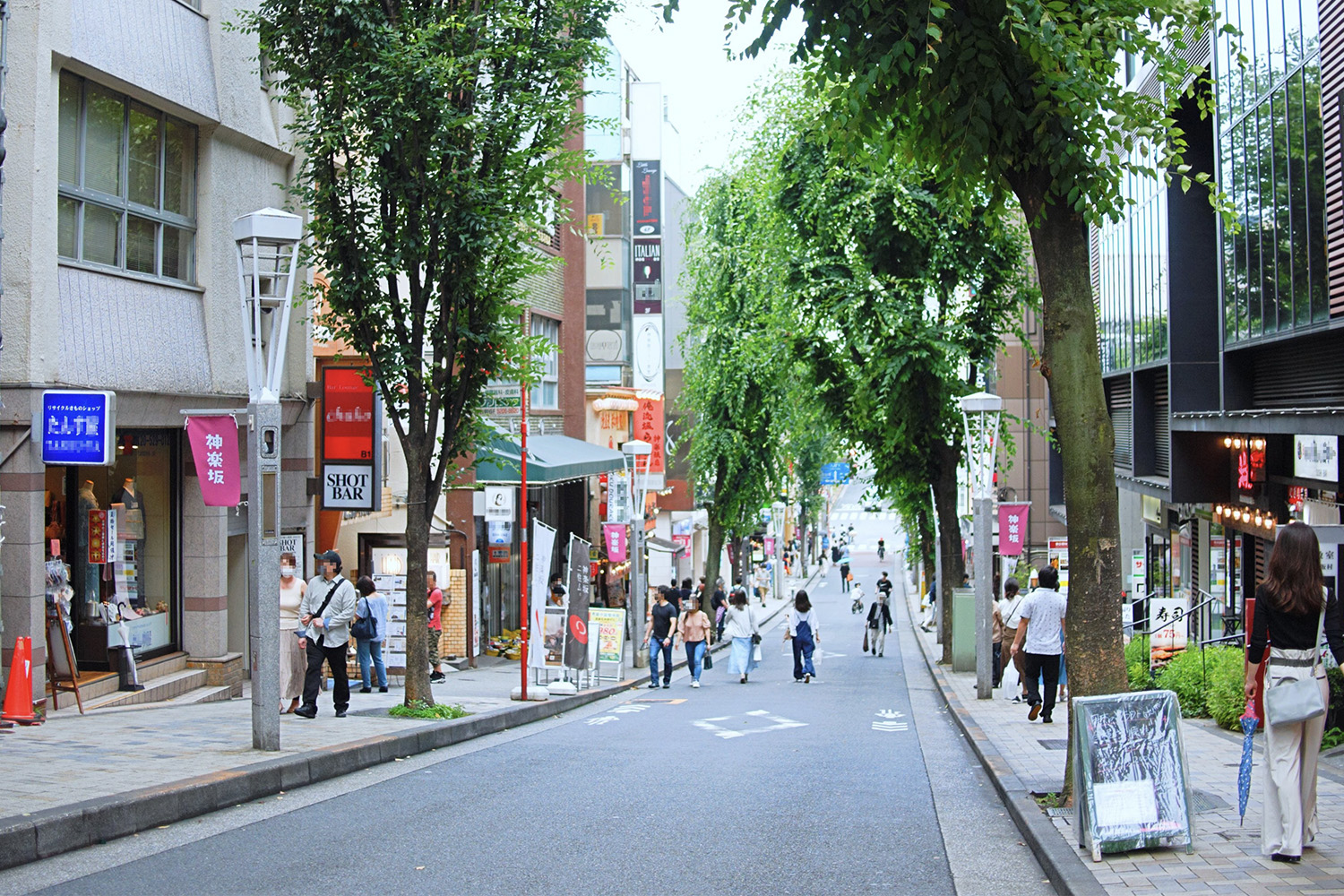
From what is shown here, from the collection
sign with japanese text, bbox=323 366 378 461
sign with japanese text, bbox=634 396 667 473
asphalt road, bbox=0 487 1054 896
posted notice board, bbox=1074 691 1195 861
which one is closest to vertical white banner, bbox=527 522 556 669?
sign with japanese text, bbox=323 366 378 461

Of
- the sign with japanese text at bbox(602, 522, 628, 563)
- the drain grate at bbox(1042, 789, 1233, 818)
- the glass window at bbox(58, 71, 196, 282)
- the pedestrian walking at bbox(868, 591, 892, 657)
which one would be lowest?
the pedestrian walking at bbox(868, 591, 892, 657)

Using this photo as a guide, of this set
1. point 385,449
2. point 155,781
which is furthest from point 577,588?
point 155,781

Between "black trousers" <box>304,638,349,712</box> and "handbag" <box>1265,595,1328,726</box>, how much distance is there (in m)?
9.27

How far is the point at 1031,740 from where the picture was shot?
43.8 ft

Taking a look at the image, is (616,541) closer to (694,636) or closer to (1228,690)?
(694,636)

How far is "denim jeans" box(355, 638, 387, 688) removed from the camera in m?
18.2

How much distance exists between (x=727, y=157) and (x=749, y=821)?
2877 centimetres

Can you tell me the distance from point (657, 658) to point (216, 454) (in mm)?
12970

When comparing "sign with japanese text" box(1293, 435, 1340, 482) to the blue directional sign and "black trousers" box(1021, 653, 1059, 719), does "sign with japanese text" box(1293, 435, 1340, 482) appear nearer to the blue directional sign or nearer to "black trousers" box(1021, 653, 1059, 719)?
"black trousers" box(1021, 653, 1059, 719)

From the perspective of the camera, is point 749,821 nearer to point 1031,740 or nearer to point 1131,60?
point 1031,740

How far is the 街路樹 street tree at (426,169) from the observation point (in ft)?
46.2

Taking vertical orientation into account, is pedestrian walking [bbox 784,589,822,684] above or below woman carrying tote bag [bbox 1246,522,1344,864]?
below

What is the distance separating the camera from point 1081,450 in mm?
8539

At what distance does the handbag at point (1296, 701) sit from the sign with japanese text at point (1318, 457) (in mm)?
10068
